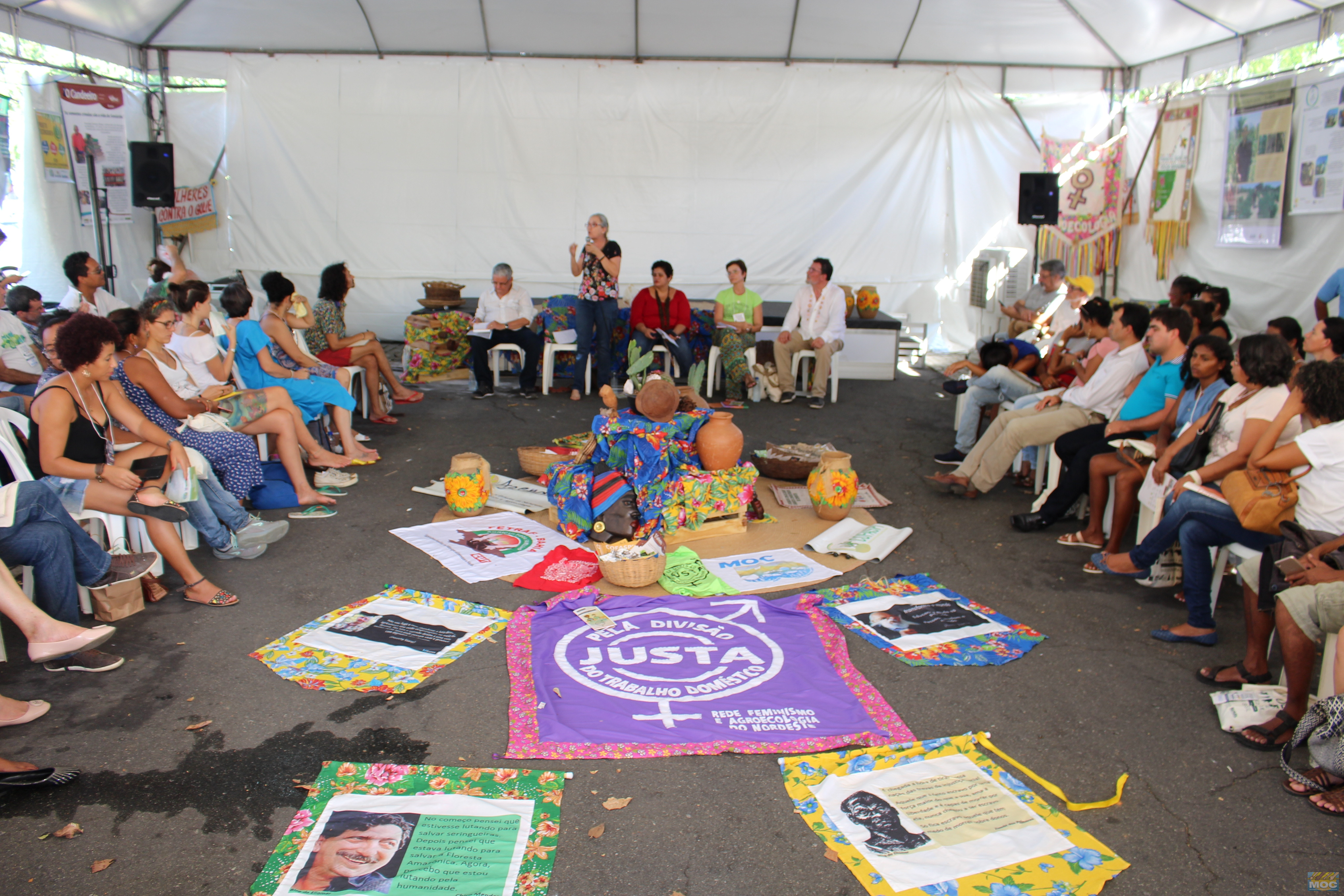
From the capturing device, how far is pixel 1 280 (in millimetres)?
6719

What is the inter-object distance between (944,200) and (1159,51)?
2661mm

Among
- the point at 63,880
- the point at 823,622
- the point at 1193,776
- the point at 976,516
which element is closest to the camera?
the point at 63,880

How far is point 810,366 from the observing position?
9086mm

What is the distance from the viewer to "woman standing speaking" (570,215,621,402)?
8.46 meters

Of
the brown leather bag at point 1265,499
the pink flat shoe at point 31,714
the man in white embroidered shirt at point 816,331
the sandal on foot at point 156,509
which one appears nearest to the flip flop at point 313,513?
the sandal on foot at point 156,509

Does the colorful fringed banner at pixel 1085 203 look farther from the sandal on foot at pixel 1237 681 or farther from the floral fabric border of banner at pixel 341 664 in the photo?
the floral fabric border of banner at pixel 341 664

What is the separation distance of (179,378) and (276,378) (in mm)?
781

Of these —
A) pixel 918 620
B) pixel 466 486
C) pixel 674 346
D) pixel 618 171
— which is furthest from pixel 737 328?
pixel 918 620

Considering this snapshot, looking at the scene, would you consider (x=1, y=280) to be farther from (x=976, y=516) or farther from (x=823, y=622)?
(x=976, y=516)

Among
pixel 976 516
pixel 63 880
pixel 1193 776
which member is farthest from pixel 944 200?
pixel 63 880

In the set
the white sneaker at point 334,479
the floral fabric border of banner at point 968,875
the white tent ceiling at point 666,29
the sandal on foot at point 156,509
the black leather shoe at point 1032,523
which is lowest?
the floral fabric border of banner at point 968,875

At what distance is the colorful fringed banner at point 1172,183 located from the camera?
8.63m

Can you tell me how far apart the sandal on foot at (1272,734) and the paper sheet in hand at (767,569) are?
180 cm

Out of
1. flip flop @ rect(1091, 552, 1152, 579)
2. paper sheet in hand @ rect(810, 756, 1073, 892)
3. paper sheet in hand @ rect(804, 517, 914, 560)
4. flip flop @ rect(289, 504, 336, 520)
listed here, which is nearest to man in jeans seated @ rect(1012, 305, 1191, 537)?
flip flop @ rect(1091, 552, 1152, 579)
